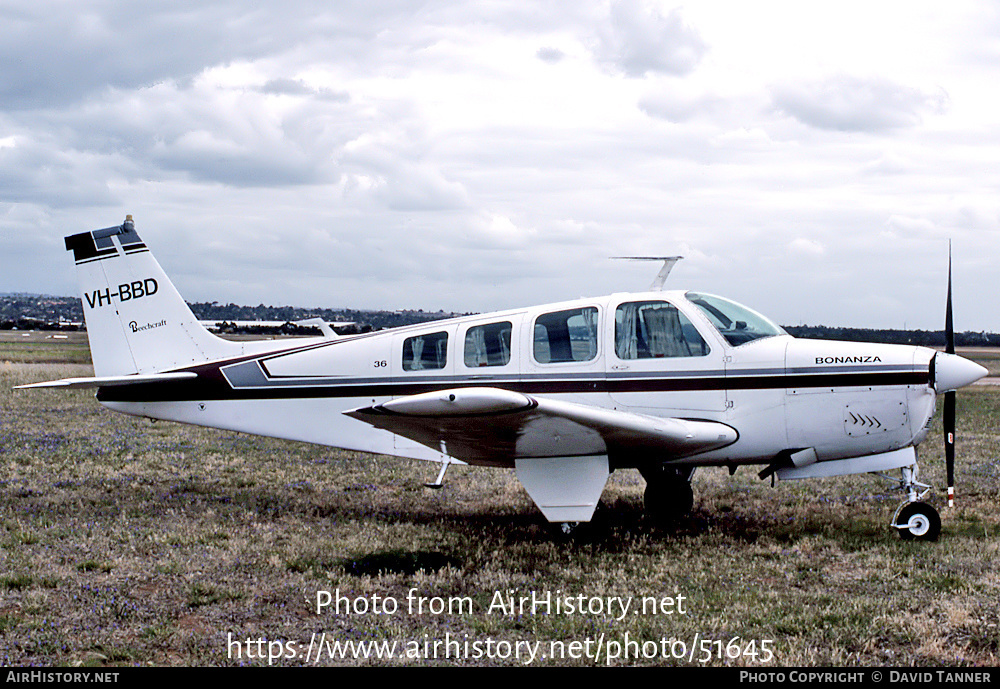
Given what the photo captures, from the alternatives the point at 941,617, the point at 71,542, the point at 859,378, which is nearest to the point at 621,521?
the point at 859,378

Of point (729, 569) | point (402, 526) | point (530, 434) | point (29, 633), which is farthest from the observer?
point (402, 526)

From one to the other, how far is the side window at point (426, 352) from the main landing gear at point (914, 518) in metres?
4.73

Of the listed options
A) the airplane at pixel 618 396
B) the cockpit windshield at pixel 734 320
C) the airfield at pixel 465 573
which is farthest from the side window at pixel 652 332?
the airfield at pixel 465 573

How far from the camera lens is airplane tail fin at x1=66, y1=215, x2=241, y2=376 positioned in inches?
413

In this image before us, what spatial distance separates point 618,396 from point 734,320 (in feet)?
4.59

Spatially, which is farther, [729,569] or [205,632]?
[729,569]

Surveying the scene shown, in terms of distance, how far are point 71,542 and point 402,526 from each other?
10.3 ft

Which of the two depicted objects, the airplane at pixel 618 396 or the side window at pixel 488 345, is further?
the side window at pixel 488 345

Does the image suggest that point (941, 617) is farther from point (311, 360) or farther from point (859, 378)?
point (311, 360)

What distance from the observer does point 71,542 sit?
8016 millimetres

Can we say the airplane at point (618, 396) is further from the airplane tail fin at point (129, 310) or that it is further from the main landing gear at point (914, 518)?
the airplane tail fin at point (129, 310)

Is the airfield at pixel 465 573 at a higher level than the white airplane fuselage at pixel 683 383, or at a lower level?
lower

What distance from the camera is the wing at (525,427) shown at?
703cm
